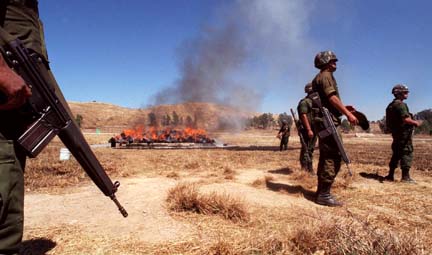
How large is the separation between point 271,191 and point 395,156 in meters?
3.51

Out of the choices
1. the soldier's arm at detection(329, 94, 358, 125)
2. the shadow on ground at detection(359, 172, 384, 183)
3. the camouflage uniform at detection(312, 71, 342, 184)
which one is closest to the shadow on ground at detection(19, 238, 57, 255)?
the camouflage uniform at detection(312, 71, 342, 184)

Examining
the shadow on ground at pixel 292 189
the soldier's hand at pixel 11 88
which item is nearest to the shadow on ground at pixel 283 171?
the shadow on ground at pixel 292 189

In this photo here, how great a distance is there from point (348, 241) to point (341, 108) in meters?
2.56

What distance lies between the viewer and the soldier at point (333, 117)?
183 inches

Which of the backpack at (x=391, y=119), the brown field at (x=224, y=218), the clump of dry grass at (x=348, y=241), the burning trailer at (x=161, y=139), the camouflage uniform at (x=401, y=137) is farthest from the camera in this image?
the burning trailer at (x=161, y=139)

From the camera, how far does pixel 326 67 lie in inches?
193

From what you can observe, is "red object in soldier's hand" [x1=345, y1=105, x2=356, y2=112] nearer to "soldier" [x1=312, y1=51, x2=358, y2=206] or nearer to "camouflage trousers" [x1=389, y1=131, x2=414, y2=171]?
"soldier" [x1=312, y1=51, x2=358, y2=206]

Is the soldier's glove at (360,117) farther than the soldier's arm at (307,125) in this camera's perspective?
No

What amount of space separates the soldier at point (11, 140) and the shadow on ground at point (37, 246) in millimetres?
1011

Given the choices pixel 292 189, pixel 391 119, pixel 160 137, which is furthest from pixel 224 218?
pixel 160 137

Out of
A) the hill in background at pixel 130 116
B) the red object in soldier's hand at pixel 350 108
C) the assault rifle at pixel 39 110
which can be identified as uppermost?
the hill in background at pixel 130 116

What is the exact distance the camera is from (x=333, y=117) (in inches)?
194

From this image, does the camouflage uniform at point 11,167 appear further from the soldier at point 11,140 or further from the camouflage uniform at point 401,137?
the camouflage uniform at point 401,137

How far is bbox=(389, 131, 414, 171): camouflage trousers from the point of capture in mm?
6848
